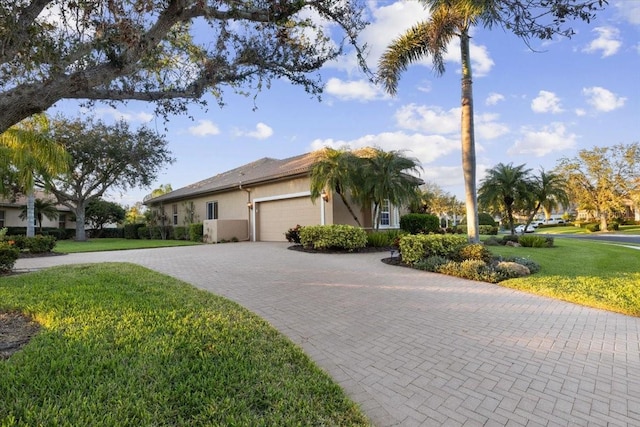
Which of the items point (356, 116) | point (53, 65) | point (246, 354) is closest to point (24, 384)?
point (246, 354)

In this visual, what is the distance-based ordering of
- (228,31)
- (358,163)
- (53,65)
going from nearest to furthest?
(53,65) < (228,31) < (358,163)

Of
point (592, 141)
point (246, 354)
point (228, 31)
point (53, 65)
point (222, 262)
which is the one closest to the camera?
point (246, 354)

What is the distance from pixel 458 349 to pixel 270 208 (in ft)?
53.7

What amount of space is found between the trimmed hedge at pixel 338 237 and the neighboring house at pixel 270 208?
92.1 inches

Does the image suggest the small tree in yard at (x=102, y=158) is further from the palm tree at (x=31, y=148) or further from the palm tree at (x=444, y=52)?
the palm tree at (x=444, y=52)

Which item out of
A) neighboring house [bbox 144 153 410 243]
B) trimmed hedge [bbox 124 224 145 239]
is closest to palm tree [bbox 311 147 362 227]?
neighboring house [bbox 144 153 410 243]

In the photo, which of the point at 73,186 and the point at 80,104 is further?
the point at 73,186

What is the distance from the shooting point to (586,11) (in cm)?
508

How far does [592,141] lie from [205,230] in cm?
4060

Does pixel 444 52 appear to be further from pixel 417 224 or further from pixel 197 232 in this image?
pixel 197 232

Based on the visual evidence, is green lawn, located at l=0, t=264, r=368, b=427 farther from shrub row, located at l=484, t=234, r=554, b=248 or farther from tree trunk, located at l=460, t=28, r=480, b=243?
shrub row, located at l=484, t=234, r=554, b=248

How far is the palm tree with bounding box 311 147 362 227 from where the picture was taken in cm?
1451

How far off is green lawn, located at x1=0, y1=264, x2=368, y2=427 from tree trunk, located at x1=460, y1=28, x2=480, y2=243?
8.20 meters

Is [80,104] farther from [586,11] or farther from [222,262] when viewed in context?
[586,11]
